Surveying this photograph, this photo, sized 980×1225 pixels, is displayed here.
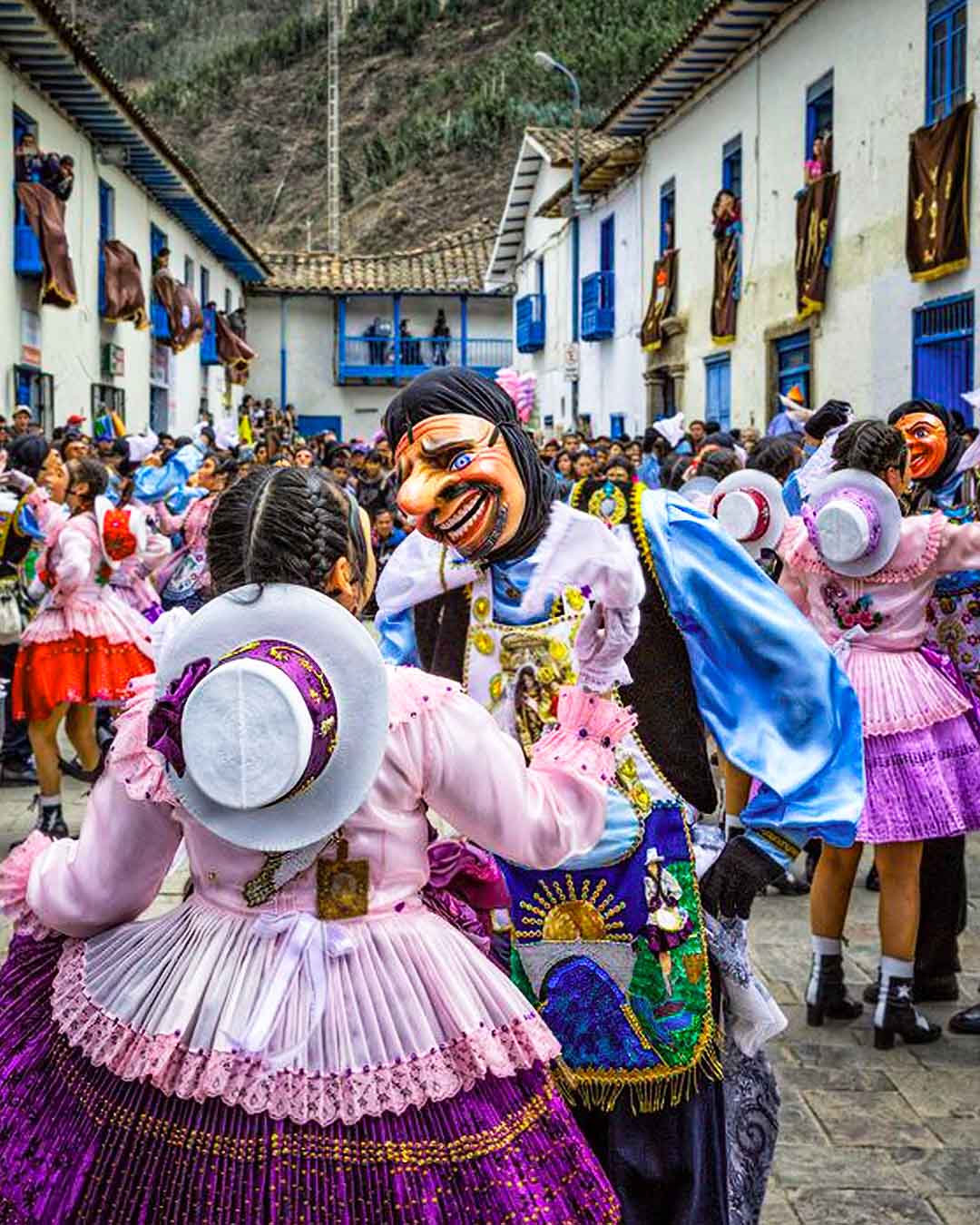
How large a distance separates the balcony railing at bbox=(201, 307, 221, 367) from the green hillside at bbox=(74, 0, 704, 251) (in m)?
20.3

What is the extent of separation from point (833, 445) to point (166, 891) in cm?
338

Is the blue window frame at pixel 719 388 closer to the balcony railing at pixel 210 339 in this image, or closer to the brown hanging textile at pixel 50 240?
the brown hanging textile at pixel 50 240

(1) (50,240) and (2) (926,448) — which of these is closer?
(2) (926,448)

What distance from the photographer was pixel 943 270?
13773 millimetres

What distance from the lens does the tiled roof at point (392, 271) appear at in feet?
144

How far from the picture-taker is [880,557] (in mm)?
5016

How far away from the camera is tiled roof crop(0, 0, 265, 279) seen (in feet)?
55.7

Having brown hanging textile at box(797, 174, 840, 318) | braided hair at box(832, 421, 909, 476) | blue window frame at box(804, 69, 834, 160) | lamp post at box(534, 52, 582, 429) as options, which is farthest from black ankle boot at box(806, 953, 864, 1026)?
lamp post at box(534, 52, 582, 429)

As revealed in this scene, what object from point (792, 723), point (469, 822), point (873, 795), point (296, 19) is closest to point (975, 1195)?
point (873, 795)

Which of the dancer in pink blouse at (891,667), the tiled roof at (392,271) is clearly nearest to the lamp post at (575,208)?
the tiled roof at (392,271)

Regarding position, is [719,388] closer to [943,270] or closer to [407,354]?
[943,270]

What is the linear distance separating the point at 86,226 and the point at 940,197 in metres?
12.2

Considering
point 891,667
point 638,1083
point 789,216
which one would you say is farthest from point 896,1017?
point 789,216

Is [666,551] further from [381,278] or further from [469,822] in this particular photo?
[381,278]
